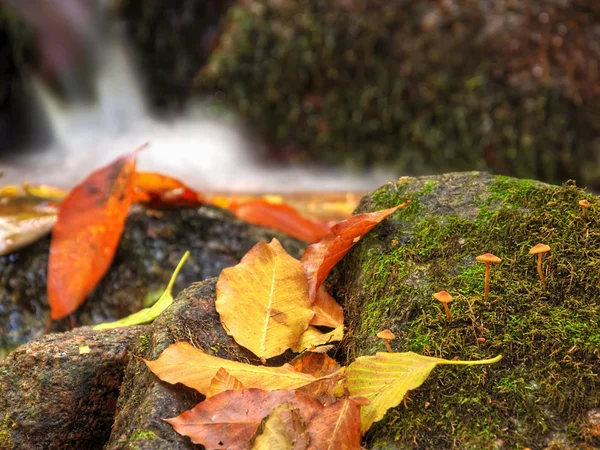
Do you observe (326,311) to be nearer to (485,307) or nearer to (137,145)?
(485,307)

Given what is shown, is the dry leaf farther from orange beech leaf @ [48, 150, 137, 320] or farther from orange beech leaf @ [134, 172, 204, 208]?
orange beech leaf @ [134, 172, 204, 208]

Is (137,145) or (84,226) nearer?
(84,226)

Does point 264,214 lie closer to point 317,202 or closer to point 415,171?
Result: point 317,202


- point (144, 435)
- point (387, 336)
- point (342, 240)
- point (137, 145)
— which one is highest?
point (137, 145)

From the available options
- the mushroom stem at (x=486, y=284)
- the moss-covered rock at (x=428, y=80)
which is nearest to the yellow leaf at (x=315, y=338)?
the mushroom stem at (x=486, y=284)

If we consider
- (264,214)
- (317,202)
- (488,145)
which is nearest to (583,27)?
(488,145)

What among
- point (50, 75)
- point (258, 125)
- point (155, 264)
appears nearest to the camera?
point (155, 264)

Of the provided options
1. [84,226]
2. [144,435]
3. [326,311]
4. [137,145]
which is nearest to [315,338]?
[326,311]
